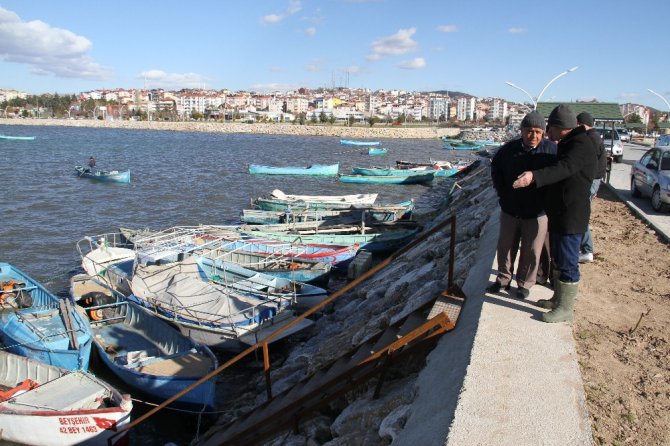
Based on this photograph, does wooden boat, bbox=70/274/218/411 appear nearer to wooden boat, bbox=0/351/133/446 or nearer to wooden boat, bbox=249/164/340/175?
wooden boat, bbox=0/351/133/446

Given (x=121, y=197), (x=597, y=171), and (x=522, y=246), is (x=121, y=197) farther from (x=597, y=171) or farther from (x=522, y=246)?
(x=522, y=246)

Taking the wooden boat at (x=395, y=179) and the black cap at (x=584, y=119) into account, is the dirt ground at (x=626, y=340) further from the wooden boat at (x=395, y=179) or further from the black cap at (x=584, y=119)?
the wooden boat at (x=395, y=179)

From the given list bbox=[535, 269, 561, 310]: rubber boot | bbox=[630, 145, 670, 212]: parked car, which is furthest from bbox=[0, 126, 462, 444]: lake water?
bbox=[630, 145, 670, 212]: parked car

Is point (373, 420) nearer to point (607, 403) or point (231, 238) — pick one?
point (607, 403)

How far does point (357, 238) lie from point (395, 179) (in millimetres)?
23424

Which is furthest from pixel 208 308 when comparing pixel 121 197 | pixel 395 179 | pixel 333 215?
pixel 395 179

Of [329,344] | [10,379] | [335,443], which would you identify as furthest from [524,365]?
[10,379]

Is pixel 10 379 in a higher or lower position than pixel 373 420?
lower

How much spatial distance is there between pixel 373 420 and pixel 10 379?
28.4 ft

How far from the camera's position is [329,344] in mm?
9281

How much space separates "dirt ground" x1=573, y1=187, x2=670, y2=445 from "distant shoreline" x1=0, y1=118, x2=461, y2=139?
114 meters

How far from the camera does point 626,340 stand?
206 inches

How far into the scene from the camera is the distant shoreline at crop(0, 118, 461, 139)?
123500 mm

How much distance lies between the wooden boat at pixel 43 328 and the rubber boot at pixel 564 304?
29.1 ft
